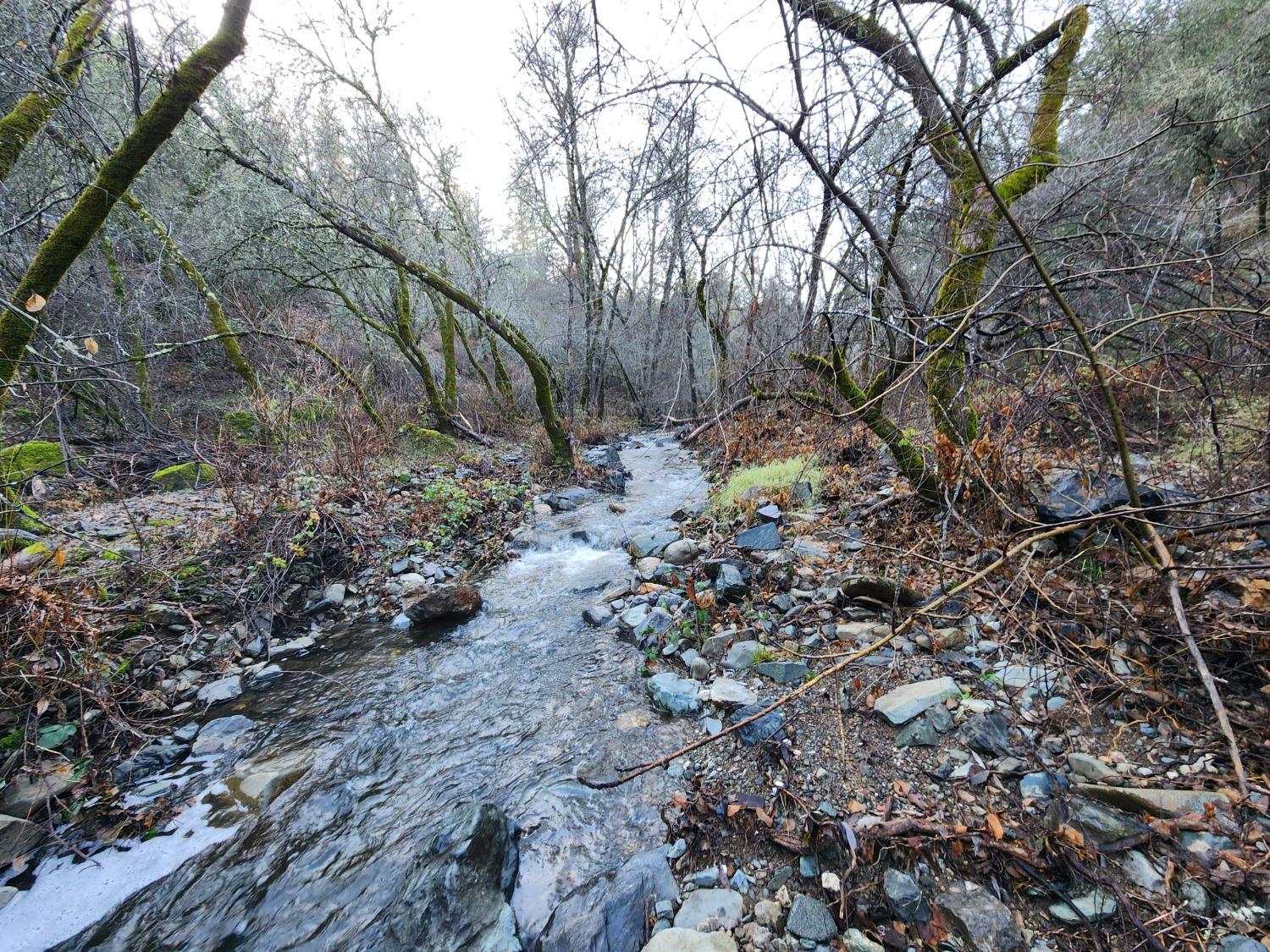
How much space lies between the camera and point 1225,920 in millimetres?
1232

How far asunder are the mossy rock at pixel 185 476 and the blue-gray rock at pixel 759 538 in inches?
255

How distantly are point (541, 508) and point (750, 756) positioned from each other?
18.0 ft

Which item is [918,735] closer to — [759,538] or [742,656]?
[742,656]

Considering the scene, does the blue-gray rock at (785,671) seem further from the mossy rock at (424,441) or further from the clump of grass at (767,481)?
the mossy rock at (424,441)

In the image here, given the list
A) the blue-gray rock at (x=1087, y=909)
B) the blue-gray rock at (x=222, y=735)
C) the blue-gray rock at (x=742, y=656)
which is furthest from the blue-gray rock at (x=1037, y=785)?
the blue-gray rock at (x=222, y=735)

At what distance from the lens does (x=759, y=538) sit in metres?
4.12

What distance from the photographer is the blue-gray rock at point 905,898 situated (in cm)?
150

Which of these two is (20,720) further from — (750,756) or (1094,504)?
(1094,504)

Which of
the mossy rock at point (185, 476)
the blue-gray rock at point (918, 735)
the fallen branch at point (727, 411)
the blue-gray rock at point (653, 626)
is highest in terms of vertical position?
the mossy rock at point (185, 476)

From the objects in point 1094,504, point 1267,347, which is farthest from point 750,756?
point 1267,347

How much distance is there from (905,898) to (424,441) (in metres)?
9.33

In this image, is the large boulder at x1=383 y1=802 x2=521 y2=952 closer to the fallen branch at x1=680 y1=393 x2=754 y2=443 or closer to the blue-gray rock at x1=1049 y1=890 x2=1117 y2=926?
the blue-gray rock at x1=1049 y1=890 x2=1117 y2=926

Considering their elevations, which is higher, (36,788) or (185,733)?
(36,788)

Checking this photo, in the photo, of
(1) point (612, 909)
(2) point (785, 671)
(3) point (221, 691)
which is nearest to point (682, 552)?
(2) point (785, 671)
